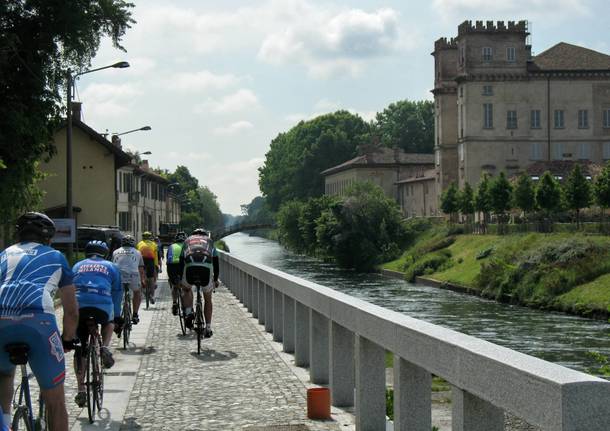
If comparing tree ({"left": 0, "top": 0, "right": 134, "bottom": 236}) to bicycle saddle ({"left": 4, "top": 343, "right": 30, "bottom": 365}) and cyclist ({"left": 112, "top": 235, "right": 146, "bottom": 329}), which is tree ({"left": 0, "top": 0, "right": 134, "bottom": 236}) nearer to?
cyclist ({"left": 112, "top": 235, "right": 146, "bottom": 329})

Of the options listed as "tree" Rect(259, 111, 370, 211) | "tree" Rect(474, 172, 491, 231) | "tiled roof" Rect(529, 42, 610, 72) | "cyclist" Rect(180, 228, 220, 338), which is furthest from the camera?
"tree" Rect(259, 111, 370, 211)

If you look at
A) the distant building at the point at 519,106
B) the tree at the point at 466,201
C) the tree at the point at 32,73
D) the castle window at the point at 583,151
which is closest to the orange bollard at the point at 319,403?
the tree at the point at 32,73

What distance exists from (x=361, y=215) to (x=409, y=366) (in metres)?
78.4

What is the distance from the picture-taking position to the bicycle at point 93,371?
376 inches

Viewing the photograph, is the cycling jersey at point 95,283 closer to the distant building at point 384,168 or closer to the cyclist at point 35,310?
the cyclist at point 35,310

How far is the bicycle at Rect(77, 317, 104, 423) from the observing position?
376 inches

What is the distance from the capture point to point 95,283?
33.1 feet

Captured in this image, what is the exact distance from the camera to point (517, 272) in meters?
52.7

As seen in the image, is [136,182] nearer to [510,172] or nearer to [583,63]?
[510,172]

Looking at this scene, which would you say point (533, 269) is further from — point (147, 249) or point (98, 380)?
point (98, 380)

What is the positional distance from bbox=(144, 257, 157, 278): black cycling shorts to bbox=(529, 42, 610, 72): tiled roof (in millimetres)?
76122

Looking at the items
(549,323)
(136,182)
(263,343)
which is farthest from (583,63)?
(263,343)

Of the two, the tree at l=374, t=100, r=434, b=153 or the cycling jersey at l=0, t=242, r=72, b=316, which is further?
the tree at l=374, t=100, r=434, b=153

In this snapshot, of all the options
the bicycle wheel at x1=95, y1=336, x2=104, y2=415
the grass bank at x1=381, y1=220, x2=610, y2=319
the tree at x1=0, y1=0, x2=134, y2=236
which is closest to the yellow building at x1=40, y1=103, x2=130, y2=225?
the grass bank at x1=381, y1=220, x2=610, y2=319
